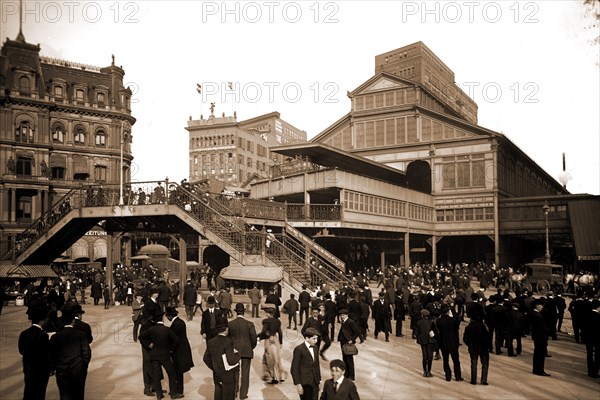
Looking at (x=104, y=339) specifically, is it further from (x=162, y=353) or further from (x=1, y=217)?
(x=1, y=217)

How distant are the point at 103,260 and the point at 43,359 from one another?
5465cm

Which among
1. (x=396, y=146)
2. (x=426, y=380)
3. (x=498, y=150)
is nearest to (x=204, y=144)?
(x=396, y=146)

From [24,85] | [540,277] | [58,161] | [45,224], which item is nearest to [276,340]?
[45,224]

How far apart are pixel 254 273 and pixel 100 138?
48535 millimetres

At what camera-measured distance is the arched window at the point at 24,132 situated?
56344 millimetres

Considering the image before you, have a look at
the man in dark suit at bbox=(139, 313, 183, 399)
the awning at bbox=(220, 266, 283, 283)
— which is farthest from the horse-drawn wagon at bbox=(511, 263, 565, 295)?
the man in dark suit at bbox=(139, 313, 183, 399)

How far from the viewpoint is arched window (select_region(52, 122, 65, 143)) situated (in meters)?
59.7

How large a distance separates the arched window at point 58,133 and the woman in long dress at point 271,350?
5722cm

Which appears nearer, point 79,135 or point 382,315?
point 382,315

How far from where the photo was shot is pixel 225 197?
30.2 m

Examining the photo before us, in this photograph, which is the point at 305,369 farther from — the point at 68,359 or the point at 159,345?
the point at 68,359

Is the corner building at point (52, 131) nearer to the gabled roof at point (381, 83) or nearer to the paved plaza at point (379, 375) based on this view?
the gabled roof at point (381, 83)

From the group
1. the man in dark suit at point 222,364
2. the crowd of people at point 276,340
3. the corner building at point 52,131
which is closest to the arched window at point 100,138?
the corner building at point 52,131

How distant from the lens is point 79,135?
2422 inches
